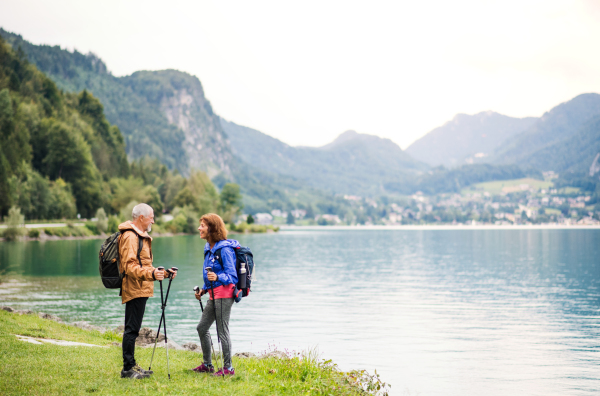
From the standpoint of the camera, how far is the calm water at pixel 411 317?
16.2 meters

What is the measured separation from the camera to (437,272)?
164 feet

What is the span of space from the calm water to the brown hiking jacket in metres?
8.64

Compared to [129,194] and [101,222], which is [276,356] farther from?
[129,194]

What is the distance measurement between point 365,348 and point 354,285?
803 inches

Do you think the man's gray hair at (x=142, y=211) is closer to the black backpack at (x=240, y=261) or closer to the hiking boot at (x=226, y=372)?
the black backpack at (x=240, y=261)

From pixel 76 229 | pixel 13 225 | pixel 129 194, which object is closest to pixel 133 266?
pixel 13 225

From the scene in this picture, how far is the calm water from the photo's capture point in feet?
53.2

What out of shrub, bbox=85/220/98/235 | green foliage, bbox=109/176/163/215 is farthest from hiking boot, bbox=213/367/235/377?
green foliage, bbox=109/176/163/215

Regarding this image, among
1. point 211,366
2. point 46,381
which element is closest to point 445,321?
point 211,366

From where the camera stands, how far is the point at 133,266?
8.86m

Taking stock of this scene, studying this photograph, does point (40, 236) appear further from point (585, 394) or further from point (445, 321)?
point (585, 394)

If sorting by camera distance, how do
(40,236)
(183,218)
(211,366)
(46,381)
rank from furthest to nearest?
(183,218)
(40,236)
(211,366)
(46,381)

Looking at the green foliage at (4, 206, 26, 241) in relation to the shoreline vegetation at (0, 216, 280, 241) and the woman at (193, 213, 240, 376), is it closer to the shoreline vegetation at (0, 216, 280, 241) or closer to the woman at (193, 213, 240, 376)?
the shoreline vegetation at (0, 216, 280, 241)

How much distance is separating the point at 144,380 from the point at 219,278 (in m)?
2.31
